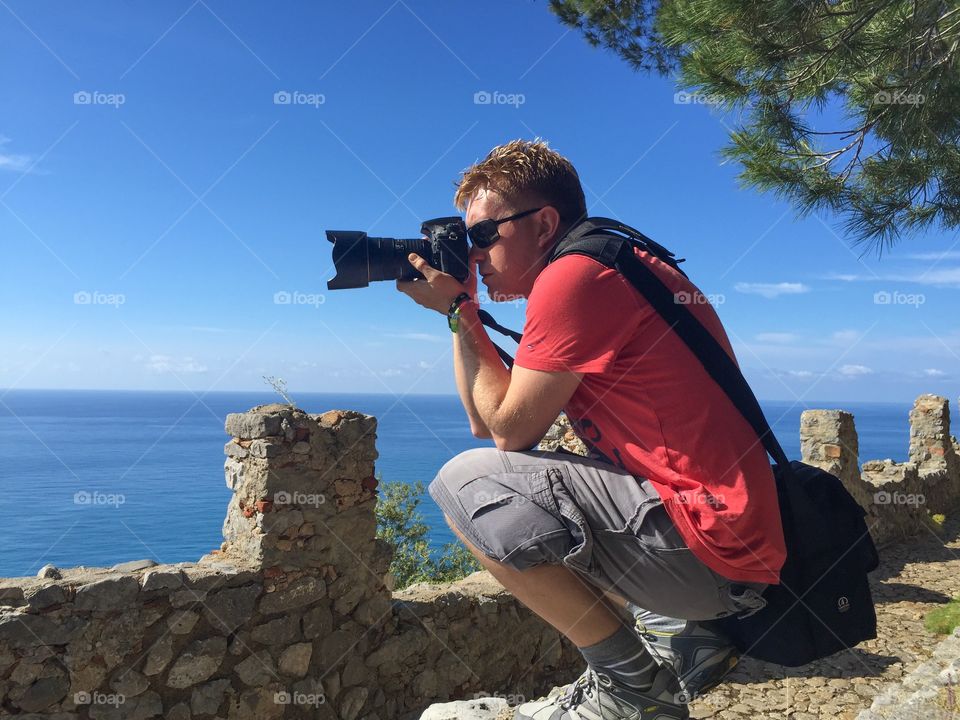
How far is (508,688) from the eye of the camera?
489 centimetres

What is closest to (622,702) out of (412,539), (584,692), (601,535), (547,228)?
(584,692)

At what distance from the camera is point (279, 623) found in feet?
13.4

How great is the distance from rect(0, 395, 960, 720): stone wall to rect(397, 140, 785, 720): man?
2.50 meters

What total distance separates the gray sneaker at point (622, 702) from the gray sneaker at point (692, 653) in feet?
0.14

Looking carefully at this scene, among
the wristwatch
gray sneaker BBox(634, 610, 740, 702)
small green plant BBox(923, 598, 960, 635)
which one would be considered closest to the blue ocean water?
the wristwatch

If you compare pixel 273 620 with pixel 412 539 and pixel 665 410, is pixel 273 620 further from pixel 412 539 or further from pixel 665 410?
pixel 412 539

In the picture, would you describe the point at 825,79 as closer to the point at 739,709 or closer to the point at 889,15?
the point at 889,15

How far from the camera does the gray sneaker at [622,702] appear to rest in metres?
1.76

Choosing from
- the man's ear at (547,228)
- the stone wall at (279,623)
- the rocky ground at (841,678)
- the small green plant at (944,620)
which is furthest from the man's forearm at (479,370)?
the small green plant at (944,620)

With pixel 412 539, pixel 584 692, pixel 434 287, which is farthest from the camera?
pixel 412 539

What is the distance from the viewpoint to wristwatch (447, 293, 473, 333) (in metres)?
1.96

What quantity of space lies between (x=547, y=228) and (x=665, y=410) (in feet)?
2.02

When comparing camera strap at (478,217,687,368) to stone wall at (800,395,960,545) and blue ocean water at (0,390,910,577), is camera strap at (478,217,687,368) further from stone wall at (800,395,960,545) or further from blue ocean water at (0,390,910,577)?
stone wall at (800,395,960,545)

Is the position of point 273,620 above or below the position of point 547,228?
below
